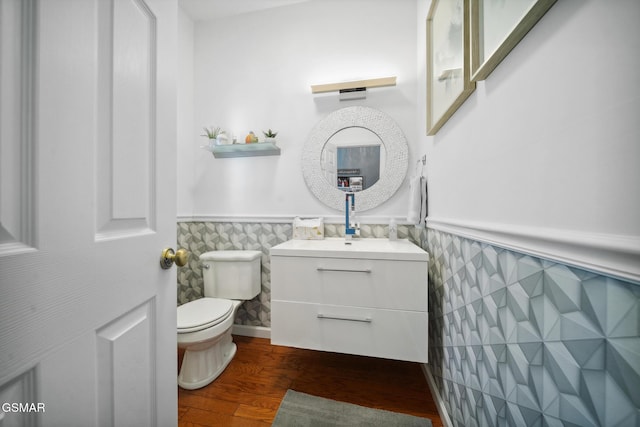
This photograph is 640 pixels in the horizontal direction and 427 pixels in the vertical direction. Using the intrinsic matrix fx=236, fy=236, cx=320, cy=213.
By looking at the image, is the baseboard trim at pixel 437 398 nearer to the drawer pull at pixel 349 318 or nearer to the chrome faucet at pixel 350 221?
the drawer pull at pixel 349 318

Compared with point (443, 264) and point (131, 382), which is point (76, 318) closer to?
point (131, 382)

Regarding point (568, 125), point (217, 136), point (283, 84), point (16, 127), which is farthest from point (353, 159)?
point (16, 127)

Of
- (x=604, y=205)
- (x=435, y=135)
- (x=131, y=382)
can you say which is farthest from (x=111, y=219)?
(x=435, y=135)

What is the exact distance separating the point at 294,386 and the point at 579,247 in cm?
Result: 150

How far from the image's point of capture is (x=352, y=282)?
1.26 m

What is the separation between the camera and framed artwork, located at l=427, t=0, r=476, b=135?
83cm

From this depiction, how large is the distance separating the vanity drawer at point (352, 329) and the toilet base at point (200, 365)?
45cm

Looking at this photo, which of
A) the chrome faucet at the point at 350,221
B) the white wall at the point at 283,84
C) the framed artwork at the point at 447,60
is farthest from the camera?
the white wall at the point at 283,84

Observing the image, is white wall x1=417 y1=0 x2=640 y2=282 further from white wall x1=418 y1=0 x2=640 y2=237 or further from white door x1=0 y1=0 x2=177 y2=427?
white door x1=0 y1=0 x2=177 y2=427

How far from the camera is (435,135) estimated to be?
1.30m

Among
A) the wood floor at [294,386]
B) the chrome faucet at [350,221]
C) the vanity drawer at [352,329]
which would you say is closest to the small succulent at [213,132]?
the chrome faucet at [350,221]

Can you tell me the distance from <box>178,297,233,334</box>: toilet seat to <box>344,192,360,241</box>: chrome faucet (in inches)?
37.1

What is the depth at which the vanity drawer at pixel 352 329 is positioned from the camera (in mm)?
1195

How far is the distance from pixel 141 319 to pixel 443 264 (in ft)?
4.01
